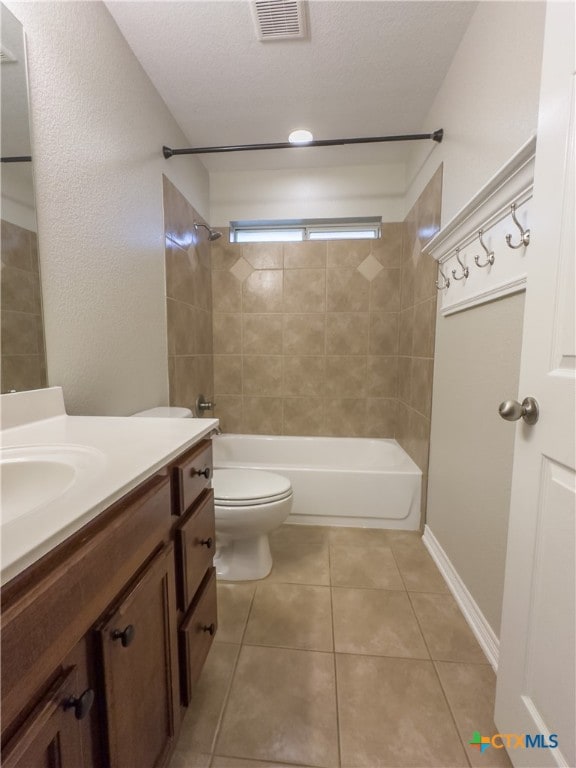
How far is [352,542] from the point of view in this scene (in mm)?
1873

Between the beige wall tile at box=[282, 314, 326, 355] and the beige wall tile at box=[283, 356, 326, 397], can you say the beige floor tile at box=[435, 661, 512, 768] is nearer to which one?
the beige wall tile at box=[283, 356, 326, 397]

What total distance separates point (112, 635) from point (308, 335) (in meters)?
2.28

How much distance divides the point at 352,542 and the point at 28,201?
6.73ft

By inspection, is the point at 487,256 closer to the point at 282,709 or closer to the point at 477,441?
the point at 477,441

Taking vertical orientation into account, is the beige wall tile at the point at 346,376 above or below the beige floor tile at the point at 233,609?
above

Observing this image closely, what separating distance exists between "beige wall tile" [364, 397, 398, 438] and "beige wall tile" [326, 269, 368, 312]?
0.75 m

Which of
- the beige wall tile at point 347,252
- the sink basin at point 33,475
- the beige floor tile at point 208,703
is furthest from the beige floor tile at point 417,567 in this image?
the beige wall tile at point 347,252

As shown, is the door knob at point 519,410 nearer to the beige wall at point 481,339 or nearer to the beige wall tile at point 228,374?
the beige wall at point 481,339

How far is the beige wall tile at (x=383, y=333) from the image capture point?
255 cm

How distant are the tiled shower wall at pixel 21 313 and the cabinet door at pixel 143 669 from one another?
2.22 feet

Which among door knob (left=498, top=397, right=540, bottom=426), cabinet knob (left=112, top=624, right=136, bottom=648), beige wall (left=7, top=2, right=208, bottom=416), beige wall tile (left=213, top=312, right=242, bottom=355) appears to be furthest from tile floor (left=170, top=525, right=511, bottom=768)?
beige wall tile (left=213, top=312, right=242, bottom=355)

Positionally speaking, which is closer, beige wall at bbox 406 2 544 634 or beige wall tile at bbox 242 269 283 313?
beige wall at bbox 406 2 544 634

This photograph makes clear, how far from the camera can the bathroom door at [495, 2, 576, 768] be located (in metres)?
0.63

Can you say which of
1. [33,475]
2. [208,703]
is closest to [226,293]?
[33,475]
